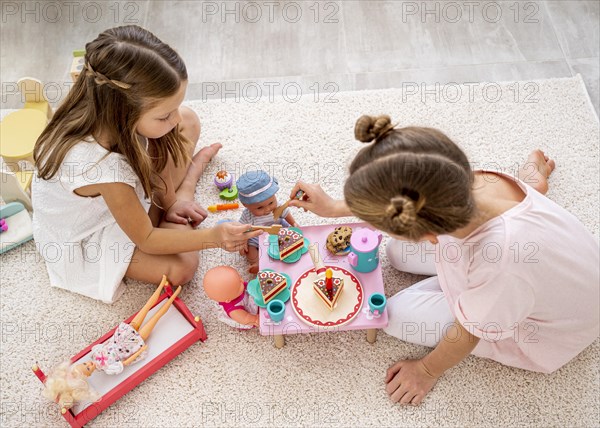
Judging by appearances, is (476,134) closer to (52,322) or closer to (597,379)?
(597,379)

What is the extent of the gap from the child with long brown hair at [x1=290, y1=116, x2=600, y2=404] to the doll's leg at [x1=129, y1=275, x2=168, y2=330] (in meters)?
0.36

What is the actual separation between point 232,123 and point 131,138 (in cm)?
58

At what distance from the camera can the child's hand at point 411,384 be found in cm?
116

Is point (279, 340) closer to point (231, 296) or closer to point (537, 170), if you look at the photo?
point (231, 296)

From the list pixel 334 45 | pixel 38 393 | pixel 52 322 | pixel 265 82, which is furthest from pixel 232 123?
pixel 38 393

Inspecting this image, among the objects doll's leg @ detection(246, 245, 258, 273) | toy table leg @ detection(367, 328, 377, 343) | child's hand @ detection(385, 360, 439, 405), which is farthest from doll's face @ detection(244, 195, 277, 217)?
child's hand @ detection(385, 360, 439, 405)

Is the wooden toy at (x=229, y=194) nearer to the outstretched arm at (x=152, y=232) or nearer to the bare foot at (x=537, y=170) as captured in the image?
the outstretched arm at (x=152, y=232)

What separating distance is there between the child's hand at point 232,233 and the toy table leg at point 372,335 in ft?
1.00

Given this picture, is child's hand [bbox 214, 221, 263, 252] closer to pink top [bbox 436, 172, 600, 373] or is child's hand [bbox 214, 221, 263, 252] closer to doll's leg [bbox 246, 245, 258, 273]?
doll's leg [bbox 246, 245, 258, 273]

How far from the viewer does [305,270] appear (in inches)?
48.6

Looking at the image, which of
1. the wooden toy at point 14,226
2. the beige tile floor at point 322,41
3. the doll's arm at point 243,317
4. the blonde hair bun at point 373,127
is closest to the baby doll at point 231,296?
the doll's arm at point 243,317

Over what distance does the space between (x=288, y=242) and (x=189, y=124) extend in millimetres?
483

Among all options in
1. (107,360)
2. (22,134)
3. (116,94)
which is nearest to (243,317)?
(107,360)

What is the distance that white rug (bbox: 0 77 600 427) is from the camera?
→ 1174 millimetres
